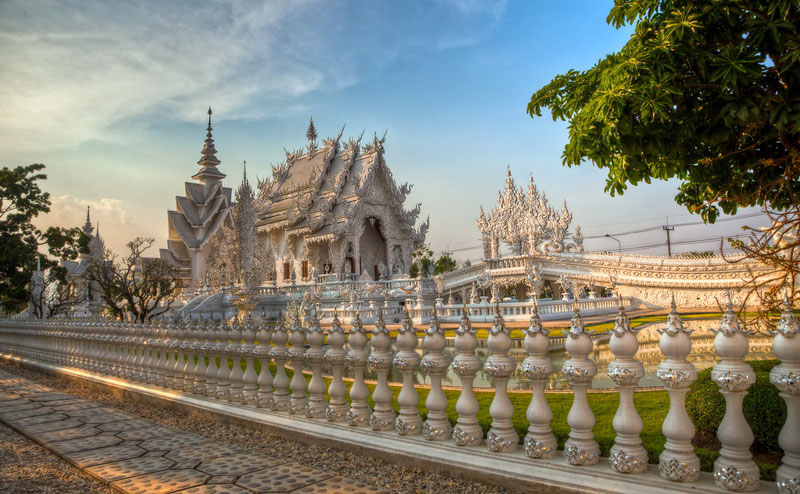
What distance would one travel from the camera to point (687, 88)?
3252mm

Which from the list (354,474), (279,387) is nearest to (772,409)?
(354,474)

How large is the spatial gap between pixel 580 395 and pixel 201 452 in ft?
10.7

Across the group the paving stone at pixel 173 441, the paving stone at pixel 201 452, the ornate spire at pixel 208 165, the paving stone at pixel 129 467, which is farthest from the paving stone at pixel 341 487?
the ornate spire at pixel 208 165

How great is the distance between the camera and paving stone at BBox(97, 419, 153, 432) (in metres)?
5.56

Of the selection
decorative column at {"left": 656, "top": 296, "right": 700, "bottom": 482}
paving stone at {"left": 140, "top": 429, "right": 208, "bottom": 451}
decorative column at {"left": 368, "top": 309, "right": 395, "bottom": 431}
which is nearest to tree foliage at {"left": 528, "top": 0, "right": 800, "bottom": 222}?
decorative column at {"left": 656, "top": 296, "right": 700, "bottom": 482}

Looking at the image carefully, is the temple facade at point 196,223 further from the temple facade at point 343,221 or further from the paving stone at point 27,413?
the paving stone at point 27,413

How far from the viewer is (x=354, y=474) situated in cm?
372

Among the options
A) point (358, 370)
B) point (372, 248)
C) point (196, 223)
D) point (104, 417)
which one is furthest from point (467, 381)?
point (196, 223)

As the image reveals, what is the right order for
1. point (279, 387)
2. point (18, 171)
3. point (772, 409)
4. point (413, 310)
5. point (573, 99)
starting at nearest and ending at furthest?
point (772, 409), point (573, 99), point (279, 387), point (413, 310), point (18, 171)

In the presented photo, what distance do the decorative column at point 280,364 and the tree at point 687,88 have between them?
117 inches

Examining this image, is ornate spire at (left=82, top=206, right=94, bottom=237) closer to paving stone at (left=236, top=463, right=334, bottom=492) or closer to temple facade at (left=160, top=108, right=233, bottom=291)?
temple facade at (left=160, top=108, right=233, bottom=291)

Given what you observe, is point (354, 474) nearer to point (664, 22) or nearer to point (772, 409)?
point (772, 409)

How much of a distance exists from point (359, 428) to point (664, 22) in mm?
3570

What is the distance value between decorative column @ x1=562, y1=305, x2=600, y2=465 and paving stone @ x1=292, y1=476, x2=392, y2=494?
1.22 metres
